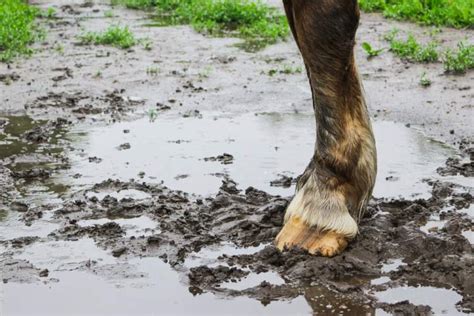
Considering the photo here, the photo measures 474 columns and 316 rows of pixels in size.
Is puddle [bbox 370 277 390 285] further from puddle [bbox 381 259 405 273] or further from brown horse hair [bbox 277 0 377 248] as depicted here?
brown horse hair [bbox 277 0 377 248]

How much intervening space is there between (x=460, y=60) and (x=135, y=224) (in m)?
4.35

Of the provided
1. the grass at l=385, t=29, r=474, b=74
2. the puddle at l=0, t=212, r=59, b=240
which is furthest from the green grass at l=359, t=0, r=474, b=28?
the puddle at l=0, t=212, r=59, b=240

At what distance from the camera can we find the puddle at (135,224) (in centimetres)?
441

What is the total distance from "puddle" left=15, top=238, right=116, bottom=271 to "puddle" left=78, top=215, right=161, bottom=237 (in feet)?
0.71

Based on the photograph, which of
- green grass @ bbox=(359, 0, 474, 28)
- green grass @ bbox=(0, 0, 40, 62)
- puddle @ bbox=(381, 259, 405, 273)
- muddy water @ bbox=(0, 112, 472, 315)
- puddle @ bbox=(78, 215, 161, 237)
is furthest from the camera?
green grass @ bbox=(359, 0, 474, 28)

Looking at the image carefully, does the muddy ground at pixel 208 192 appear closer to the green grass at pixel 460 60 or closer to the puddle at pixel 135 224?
the puddle at pixel 135 224

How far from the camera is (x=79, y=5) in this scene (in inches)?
531

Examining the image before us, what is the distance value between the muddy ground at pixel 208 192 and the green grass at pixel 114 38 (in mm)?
960

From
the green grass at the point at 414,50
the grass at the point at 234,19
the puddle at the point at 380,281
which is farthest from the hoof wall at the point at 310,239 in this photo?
the grass at the point at 234,19

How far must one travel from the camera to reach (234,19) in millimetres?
11328

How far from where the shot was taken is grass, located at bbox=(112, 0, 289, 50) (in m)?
10.2

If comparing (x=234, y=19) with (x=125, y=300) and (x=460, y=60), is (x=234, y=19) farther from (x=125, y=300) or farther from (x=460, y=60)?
(x=125, y=300)

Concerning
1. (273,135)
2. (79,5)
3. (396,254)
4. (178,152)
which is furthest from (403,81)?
(79,5)

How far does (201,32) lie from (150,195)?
606 cm
